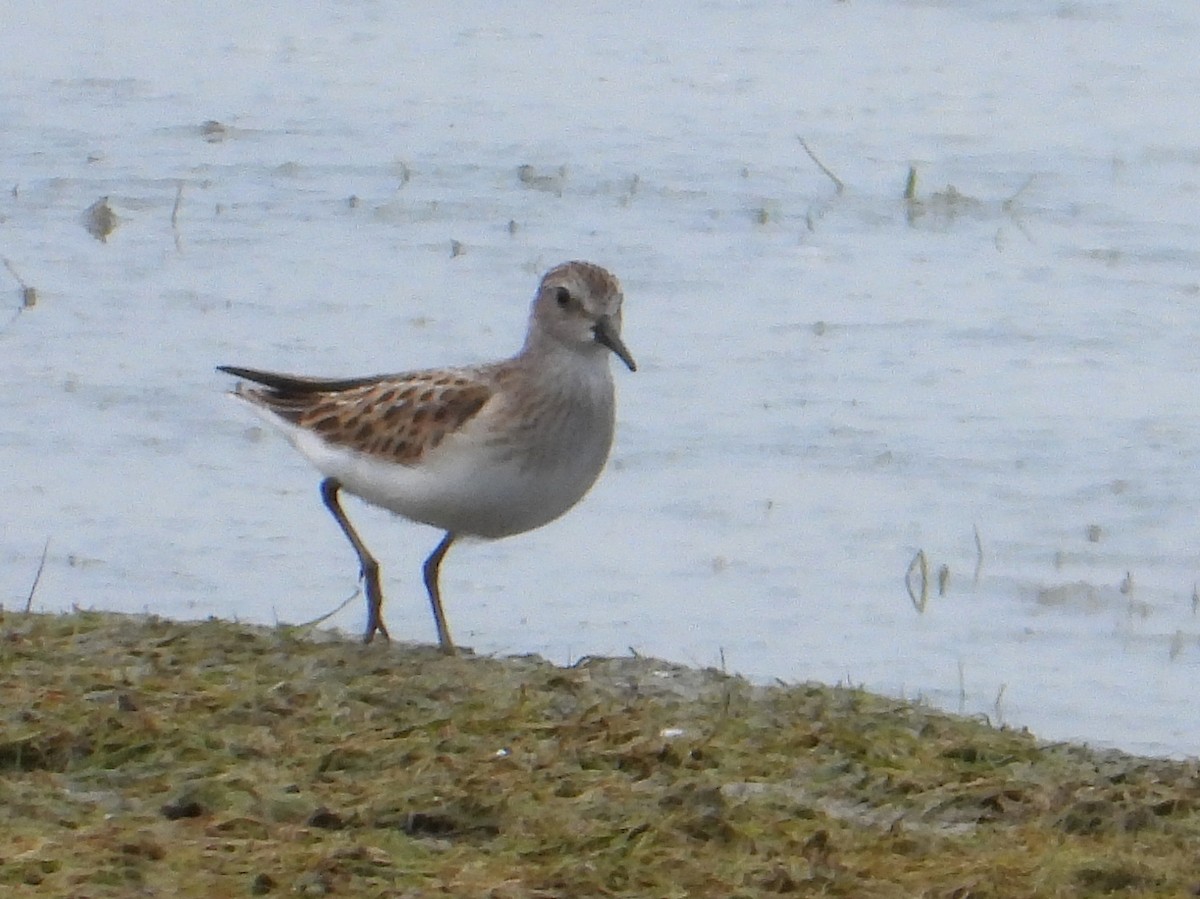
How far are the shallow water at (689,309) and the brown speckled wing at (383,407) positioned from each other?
0.69 meters

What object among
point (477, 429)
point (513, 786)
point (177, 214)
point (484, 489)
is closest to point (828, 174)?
point (177, 214)

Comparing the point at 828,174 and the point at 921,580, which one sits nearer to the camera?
the point at 921,580

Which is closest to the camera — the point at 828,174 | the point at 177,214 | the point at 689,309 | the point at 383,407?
the point at 383,407

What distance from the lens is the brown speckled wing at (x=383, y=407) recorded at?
7.75 m

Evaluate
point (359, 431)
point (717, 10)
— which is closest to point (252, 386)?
point (359, 431)

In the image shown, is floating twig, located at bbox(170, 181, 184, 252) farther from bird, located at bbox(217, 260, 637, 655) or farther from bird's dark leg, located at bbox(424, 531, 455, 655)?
bird's dark leg, located at bbox(424, 531, 455, 655)

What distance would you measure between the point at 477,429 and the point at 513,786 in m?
1.92

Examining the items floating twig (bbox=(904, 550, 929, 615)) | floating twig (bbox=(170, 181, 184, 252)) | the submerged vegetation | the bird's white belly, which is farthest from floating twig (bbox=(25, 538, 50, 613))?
floating twig (bbox=(170, 181, 184, 252))

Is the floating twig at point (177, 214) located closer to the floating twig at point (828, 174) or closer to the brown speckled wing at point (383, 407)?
the floating twig at point (828, 174)

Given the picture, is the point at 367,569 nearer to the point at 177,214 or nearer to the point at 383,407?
the point at 383,407

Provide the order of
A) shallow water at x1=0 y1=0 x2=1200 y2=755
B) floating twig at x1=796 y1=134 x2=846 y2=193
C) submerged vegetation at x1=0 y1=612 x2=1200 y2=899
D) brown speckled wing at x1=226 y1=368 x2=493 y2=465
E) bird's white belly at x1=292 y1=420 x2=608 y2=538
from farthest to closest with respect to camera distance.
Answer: floating twig at x1=796 y1=134 x2=846 y2=193 → shallow water at x1=0 y1=0 x2=1200 y2=755 → brown speckled wing at x1=226 y1=368 x2=493 y2=465 → bird's white belly at x1=292 y1=420 x2=608 y2=538 → submerged vegetation at x1=0 y1=612 x2=1200 y2=899

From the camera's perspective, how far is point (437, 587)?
26.1 feet

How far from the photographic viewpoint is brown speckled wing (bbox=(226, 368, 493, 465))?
775cm

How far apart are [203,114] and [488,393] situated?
724 cm
